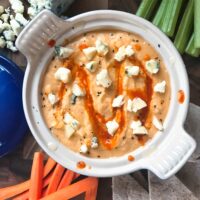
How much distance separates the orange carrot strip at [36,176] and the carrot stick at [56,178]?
0.12 ft

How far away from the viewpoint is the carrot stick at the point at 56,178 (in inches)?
→ 63.8

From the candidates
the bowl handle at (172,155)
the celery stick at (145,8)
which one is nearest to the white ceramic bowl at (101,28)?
the bowl handle at (172,155)

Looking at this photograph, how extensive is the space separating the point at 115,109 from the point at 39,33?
0.30m

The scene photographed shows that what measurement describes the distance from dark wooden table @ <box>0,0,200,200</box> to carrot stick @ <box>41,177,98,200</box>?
4 cm

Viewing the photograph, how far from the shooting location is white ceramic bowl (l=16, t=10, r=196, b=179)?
1.41m

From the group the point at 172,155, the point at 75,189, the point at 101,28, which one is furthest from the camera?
the point at 75,189

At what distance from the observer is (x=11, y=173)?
1.69 metres

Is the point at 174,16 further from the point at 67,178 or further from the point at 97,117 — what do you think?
the point at 67,178

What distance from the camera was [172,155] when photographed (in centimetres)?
139

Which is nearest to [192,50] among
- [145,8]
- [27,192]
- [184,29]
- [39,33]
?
[184,29]

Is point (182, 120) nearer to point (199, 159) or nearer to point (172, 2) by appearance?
point (199, 159)

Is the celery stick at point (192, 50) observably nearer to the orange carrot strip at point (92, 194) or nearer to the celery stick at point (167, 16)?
the celery stick at point (167, 16)

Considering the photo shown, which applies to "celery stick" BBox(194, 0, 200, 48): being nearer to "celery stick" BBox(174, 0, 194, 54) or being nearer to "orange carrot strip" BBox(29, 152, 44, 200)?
"celery stick" BBox(174, 0, 194, 54)

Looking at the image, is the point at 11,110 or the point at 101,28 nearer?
the point at 101,28
